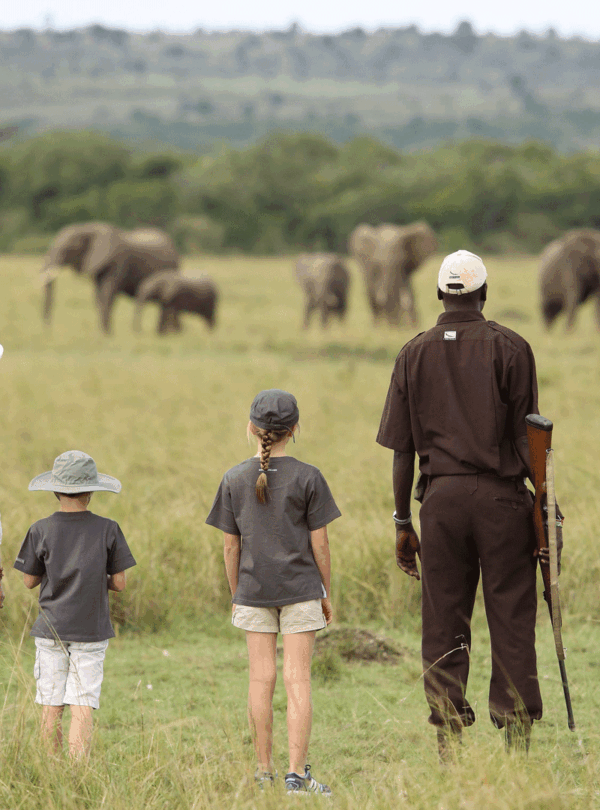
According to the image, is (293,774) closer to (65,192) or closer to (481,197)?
(481,197)

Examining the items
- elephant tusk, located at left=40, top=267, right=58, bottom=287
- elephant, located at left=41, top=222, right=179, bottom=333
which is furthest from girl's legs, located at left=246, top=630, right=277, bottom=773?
elephant tusk, located at left=40, top=267, right=58, bottom=287

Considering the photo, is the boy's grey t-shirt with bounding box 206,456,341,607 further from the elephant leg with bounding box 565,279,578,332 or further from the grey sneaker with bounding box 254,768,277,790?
the elephant leg with bounding box 565,279,578,332

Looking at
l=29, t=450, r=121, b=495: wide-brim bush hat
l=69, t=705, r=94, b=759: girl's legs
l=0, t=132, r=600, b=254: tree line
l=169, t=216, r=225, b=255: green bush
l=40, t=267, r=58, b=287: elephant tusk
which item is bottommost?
l=69, t=705, r=94, b=759: girl's legs

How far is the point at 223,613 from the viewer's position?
18.5 ft

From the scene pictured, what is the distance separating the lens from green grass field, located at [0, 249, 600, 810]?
3139 millimetres

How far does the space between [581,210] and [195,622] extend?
53.6m

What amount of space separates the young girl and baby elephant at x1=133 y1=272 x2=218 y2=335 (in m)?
15.9

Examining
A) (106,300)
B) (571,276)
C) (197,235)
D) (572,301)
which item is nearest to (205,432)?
(106,300)

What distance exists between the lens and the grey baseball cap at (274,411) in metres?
3.49

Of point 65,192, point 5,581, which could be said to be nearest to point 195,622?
point 5,581

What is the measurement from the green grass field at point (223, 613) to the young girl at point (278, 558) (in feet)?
0.71

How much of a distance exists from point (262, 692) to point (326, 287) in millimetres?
17881

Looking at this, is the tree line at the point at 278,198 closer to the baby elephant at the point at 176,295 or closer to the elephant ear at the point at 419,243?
the elephant ear at the point at 419,243

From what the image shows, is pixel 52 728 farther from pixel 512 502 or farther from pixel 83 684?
pixel 512 502
